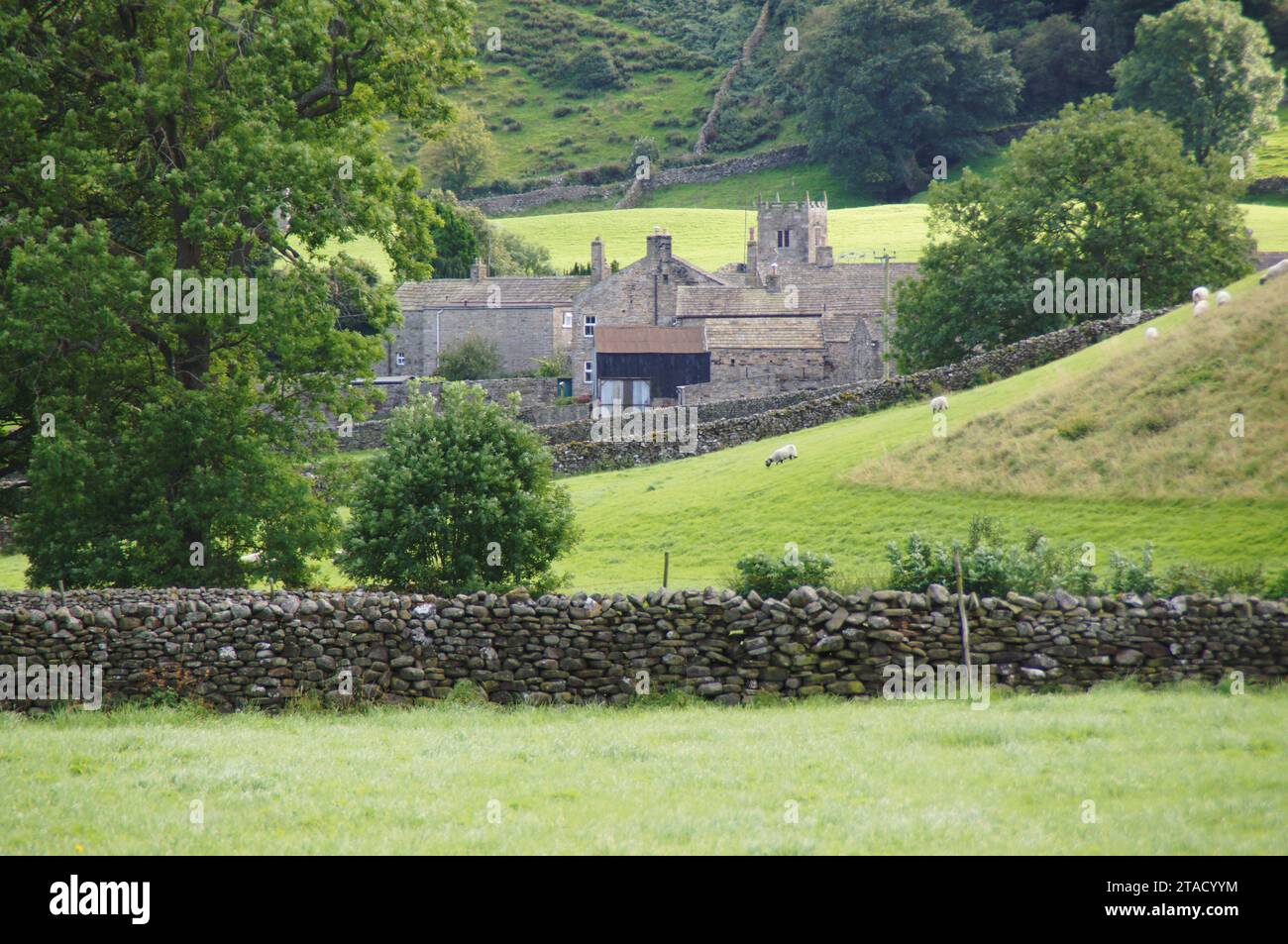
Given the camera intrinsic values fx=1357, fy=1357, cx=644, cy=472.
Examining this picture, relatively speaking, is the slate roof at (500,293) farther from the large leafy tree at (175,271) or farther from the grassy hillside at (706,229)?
the large leafy tree at (175,271)

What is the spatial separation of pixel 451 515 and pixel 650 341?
2004 inches

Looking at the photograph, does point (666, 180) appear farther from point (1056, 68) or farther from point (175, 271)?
point (175, 271)

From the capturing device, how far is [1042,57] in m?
132

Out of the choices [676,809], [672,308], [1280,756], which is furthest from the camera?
[672,308]

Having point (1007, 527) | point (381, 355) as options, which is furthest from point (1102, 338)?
point (381, 355)

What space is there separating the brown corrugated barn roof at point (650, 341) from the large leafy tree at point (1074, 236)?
18.2 meters

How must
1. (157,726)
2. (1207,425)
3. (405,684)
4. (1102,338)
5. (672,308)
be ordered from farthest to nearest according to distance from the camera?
(672,308), (1102,338), (1207,425), (405,684), (157,726)

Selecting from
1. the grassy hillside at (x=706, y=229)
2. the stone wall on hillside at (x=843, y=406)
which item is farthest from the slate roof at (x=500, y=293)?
the stone wall on hillside at (x=843, y=406)

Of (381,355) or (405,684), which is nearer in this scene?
(405,684)

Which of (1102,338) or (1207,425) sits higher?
(1102,338)

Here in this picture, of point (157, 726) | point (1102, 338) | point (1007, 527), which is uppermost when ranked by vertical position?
point (1102, 338)

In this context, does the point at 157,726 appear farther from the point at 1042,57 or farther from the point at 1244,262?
the point at 1042,57
